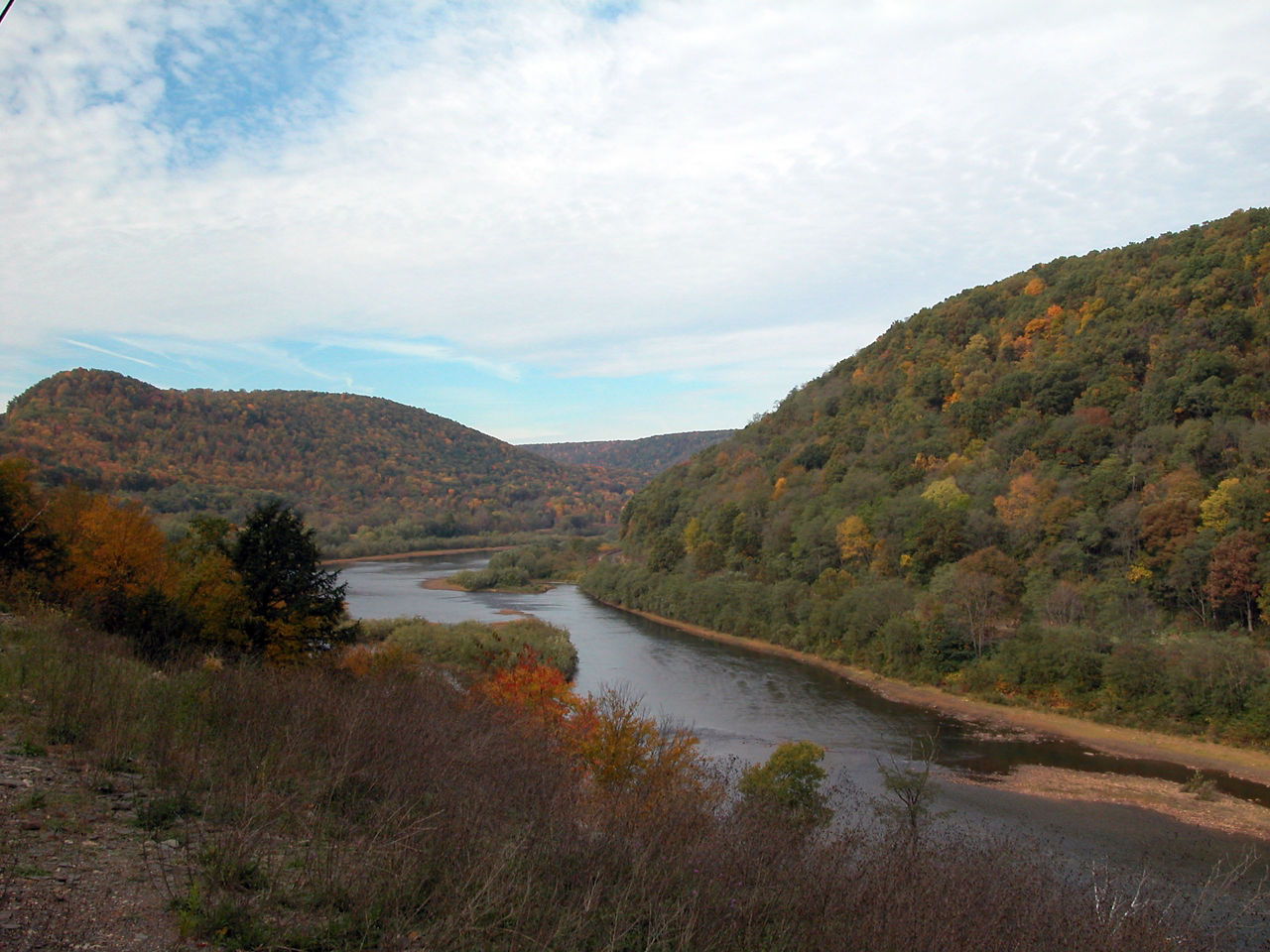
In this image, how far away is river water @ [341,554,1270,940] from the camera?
17.6 m

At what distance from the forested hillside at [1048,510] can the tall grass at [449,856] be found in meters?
25.1

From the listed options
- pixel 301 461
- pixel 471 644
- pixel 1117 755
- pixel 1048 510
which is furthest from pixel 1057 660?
pixel 301 461

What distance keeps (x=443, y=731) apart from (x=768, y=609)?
3859cm

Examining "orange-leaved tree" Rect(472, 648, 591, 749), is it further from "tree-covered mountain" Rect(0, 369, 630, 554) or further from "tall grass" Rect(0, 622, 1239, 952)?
"tree-covered mountain" Rect(0, 369, 630, 554)

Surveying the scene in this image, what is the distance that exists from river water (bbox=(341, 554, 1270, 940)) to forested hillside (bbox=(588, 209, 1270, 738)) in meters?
4.02

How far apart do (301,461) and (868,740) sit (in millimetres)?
93068

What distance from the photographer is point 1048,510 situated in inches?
1511

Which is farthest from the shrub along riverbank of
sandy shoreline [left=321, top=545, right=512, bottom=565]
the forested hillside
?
sandy shoreline [left=321, top=545, right=512, bottom=565]

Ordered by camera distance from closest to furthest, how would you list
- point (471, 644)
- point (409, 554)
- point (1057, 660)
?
point (1057, 660) < point (471, 644) < point (409, 554)

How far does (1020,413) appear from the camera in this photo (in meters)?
47.7

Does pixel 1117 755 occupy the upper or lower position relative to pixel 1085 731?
lower

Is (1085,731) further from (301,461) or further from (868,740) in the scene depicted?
(301,461)

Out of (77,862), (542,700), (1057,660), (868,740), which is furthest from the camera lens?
(1057,660)

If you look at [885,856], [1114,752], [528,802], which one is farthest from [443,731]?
[1114,752]
